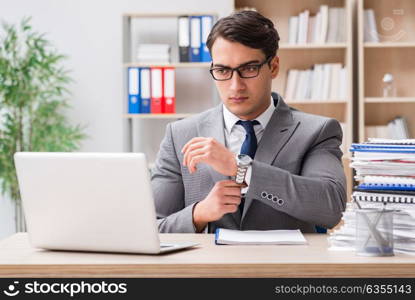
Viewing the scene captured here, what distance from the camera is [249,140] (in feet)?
7.57

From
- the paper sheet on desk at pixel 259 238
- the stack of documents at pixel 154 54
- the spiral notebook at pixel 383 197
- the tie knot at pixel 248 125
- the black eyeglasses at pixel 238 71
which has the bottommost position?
the paper sheet on desk at pixel 259 238

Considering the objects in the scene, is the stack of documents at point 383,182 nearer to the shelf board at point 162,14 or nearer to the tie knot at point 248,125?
the tie knot at point 248,125

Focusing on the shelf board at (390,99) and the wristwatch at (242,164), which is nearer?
the wristwatch at (242,164)

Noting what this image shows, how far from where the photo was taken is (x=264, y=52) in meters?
2.24

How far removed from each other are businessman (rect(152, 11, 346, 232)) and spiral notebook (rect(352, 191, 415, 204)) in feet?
0.77

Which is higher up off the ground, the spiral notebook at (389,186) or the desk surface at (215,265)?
the spiral notebook at (389,186)

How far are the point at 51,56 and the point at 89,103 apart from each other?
49cm

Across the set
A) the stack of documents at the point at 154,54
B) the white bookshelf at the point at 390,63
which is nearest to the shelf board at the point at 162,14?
the stack of documents at the point at 154,54

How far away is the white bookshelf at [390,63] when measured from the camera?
194 inches

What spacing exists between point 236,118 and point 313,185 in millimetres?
421

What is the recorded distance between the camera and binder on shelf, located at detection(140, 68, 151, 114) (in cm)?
485

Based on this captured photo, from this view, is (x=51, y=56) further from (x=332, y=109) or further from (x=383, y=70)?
(x=383, y=70)

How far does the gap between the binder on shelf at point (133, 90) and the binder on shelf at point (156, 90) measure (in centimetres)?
10

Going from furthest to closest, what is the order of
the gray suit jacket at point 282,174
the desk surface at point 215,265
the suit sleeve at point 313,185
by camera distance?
the gray suit jacket at point 282,174, the suit sleeve at point 313,185, the desk surface at point 215,265
